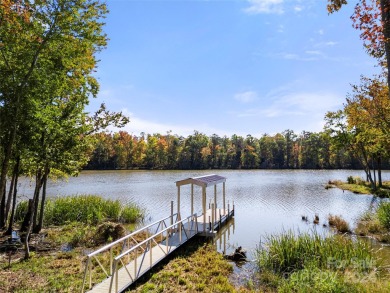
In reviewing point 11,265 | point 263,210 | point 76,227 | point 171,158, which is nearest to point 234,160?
point 171,158

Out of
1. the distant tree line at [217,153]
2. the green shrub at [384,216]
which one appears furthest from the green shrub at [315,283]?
the distant tree line at [217,153]

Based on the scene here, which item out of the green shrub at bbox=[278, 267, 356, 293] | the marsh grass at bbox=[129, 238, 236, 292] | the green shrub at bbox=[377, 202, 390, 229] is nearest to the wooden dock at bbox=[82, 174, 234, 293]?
the marsh grass at bbox=[129, 238, 236, 292]

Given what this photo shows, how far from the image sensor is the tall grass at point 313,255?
8922 millimetres

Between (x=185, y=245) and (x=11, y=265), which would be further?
(x=185, y=245)

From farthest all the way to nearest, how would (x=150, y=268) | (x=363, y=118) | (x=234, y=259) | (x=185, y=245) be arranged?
(x=363, y=118) → (x=185, y=245) → (x=234, y=259) → (x=150, y=268)

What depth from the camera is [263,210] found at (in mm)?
21953

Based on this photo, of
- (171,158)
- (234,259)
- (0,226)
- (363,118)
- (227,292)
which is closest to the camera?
(227,292)

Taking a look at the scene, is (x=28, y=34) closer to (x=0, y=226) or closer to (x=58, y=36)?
(x=58, y=36)

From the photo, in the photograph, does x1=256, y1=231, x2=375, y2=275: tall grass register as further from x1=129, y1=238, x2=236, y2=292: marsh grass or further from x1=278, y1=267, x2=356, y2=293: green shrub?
x1=129, y1=238, x2=236, y2=292: marsh grass

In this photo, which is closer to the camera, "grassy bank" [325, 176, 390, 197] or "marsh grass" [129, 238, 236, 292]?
"marsh grass" [129, 238, 236, 292]

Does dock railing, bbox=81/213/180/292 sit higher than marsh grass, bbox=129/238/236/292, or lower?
higher

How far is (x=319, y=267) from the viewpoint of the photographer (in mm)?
9328

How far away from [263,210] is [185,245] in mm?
10839

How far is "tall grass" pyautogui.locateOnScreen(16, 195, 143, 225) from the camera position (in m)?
17.1
